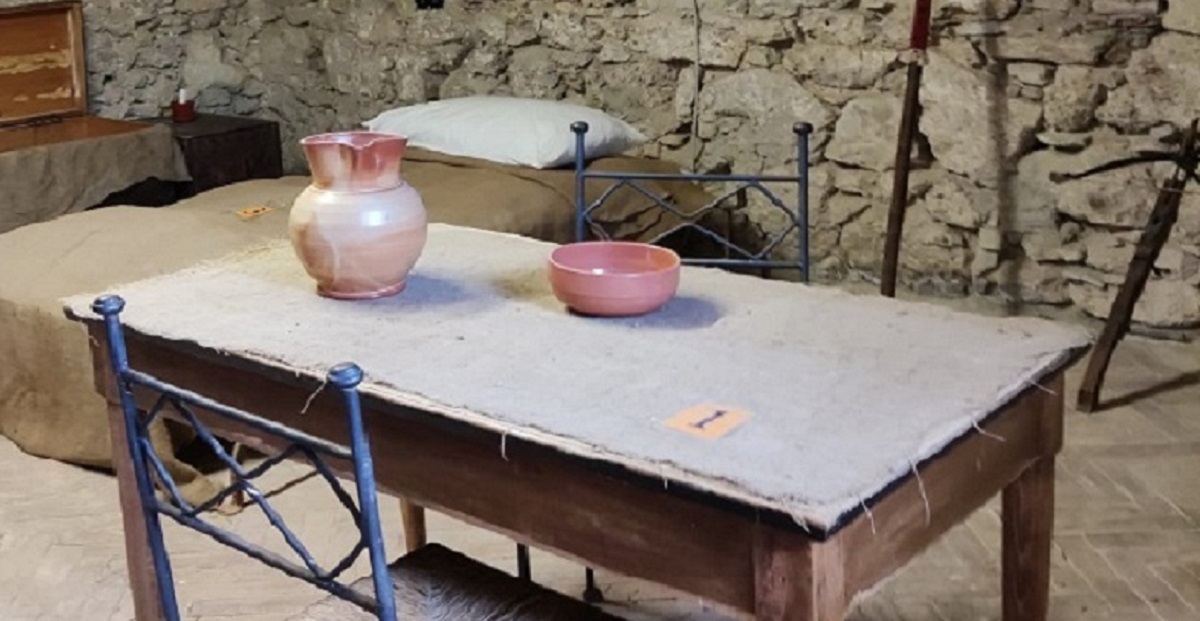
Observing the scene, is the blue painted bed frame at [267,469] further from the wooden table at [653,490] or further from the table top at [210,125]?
the table top at [210,125]

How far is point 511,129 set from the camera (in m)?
4.40

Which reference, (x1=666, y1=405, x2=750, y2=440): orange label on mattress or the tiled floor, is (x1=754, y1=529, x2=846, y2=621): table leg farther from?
the tiled floor

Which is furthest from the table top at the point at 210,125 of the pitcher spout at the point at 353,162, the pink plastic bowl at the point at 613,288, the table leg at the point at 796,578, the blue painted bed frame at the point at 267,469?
the table leg at the point at 796,578

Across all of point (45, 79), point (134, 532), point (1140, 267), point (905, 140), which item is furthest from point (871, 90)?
point (45, 79)

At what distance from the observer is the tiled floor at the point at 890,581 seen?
2.71 meters

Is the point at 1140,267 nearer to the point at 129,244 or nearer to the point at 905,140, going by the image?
the point at 905,140

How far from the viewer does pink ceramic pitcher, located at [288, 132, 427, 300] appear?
6.89ft

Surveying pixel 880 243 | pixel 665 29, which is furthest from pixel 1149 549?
pixel 665 29

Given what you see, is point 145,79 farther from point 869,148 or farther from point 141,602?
point 141,602

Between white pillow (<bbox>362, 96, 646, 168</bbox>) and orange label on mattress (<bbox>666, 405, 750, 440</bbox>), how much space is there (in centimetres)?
263

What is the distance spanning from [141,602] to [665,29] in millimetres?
2952

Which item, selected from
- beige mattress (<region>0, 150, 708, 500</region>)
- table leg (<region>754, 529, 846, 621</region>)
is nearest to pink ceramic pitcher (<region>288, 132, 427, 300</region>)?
table leg (<region>754, 529, 846, 621</region>)

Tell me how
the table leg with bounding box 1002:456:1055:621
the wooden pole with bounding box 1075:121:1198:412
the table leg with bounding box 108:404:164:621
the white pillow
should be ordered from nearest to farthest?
1. the table leg with bounding box 1002:456:1055:621
2. the table leg with bounding box 108:404:164:621
3. the wooden pole with bounding box 1075:121:1198:412
4. the white pillow

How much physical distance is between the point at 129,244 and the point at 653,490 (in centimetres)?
241
